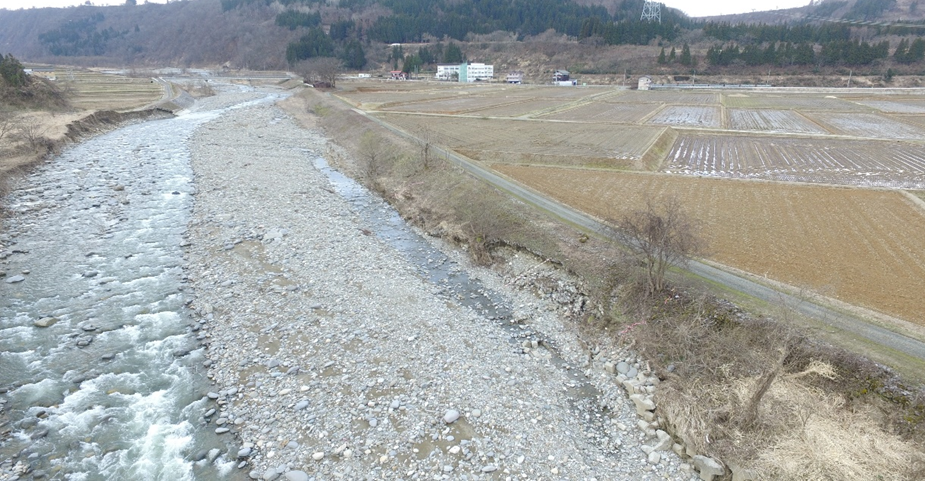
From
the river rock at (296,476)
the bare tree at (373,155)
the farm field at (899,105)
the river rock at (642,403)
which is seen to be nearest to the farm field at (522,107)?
the bare tree at (373,155)

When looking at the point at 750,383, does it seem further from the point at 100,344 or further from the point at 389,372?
the point at 100,344

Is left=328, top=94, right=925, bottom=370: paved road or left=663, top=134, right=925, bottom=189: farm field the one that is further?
left=663, top=134, right=925, bottom=189: farm field

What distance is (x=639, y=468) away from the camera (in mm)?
12672

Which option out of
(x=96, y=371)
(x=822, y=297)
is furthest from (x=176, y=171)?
(x=822, y=297)

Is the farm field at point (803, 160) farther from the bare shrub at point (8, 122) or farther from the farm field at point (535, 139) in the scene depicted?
the bare shrub at point (8, 122)

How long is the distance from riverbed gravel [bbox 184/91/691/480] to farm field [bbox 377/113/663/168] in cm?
2070

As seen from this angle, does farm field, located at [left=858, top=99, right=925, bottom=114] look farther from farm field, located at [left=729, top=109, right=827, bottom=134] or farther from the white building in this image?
the white building

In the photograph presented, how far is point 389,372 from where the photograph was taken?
16.0 metres

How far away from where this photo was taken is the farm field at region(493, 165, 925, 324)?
19.0 metres

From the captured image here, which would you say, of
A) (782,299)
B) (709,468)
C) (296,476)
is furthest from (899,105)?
(296,476)

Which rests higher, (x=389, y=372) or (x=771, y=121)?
(x=771, y=121)

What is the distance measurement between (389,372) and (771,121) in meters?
75.9

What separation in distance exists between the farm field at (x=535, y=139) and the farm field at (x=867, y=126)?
85.5 ft

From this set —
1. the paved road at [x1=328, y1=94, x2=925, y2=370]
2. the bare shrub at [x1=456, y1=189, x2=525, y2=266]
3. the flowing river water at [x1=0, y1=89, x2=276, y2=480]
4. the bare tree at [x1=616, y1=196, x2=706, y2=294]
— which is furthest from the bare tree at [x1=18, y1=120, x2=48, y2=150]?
the bare tree at [x1=616, y1=196, x2=706, y2=294]
